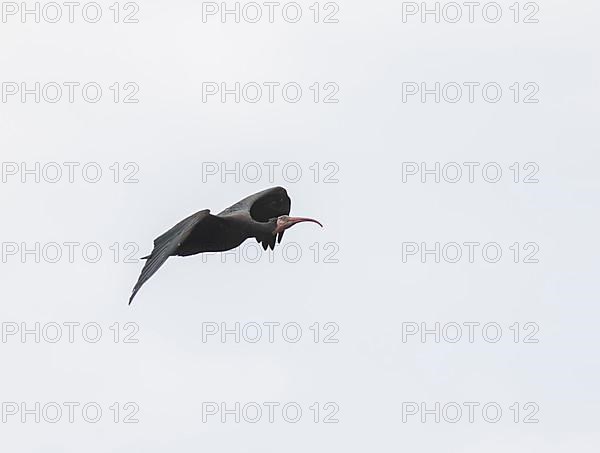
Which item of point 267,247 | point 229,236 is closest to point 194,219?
point 229,236

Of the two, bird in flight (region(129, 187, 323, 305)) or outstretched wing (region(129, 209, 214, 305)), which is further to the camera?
bird in flight (region(129, 187, 323, 305))

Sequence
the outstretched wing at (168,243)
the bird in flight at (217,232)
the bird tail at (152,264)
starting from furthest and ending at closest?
the bird in flight at (217,232), the outstretched wing at (168,243), the bird tail at (152,264)

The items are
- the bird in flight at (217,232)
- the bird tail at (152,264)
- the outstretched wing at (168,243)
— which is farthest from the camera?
the bird in flight at (217,232)

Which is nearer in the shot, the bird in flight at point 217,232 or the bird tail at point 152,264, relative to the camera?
the bird tail at point 152,264

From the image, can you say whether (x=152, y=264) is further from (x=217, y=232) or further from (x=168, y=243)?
(x=217, y=232)

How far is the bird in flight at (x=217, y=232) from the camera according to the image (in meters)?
42.4

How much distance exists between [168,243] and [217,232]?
4.08 metres

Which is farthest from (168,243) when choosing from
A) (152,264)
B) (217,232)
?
(217,232)

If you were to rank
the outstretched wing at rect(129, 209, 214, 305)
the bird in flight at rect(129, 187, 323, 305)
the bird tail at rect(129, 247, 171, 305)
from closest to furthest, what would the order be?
the bird tail at rect(129, 247, 171, 305) → the outstretched wing at rect(129, 209, 214, 305) → the bird in flight at rect(129, 187, 323, 305)

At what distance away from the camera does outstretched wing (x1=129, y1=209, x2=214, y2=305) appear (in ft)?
→ 131

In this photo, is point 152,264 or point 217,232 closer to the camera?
point 152,264

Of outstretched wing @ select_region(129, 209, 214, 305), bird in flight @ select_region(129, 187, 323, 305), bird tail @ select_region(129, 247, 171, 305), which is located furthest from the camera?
bird in flight @ select_region(129, 187, 323, 305)

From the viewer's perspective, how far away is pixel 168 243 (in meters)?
42.8

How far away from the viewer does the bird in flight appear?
42375mm
